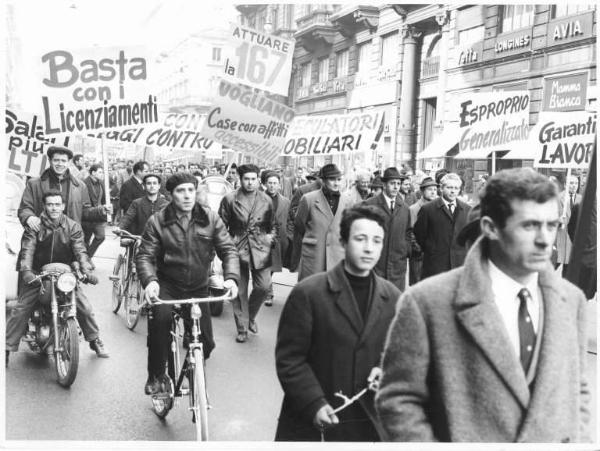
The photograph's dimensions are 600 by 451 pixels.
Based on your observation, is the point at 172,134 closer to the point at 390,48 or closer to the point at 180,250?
the point at 390,48

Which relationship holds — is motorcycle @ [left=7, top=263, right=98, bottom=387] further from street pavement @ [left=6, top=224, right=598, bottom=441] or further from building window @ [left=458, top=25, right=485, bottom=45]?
building window @ [left=458, top=25, right=485, bottom=45]

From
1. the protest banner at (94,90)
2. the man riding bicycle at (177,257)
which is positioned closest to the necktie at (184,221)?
the man riding bicycle at (177,257)

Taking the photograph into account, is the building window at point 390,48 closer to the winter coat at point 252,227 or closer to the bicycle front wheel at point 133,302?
the winter coat at point 252,227

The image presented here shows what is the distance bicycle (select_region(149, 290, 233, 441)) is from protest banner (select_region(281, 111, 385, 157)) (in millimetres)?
5013

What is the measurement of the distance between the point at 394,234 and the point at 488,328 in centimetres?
468

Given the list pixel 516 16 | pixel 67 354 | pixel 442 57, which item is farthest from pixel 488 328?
pixel 442 57

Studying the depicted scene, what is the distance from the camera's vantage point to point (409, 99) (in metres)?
Result: 11.4

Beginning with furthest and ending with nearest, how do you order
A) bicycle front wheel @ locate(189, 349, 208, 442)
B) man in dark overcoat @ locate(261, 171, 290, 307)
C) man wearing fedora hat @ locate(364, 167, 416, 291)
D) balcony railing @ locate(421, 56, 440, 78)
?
1. balcony railing @ locate(421, 56, 440, 78)
2. man in dark overcoat @ locate(261, 171, 290, 307)
3. man wearing fedora hat @ locate(364, 167, 416, 291)
4. bicycle front wheel @ locate(189, 349, 208, 442)

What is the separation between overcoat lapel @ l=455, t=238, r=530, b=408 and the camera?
2.29 meters

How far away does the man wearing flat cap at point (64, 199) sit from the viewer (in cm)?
636

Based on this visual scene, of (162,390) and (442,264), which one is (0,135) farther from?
(442,264)

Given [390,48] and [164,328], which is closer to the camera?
[164,328]

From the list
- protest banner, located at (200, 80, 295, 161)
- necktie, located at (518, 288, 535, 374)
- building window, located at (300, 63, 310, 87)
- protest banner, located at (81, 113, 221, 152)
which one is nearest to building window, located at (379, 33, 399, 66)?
building window, located at (300, 63, 310, 87)

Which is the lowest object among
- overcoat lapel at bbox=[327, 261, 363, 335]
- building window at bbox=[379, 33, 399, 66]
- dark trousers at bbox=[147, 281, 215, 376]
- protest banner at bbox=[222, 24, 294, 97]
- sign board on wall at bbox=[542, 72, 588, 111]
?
dark trousers at bbox=[147, 281, 215, 376]
